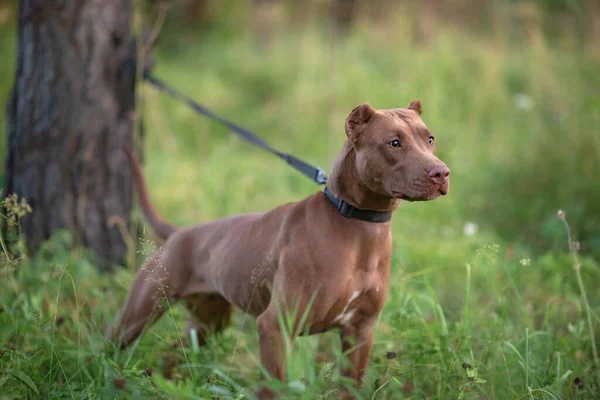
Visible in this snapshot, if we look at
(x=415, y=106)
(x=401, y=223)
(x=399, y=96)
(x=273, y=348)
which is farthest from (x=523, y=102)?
(x=273, y=348)

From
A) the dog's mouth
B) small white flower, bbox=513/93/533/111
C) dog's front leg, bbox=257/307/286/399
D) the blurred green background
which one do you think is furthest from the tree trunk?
small white flower, bbox=513/93/533/111

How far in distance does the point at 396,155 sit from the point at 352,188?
9.6 inches

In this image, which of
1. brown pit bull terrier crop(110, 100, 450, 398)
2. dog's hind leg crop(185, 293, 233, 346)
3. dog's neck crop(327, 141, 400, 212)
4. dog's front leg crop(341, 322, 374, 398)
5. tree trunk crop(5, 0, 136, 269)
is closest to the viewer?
brown pit bull terrier crop(110, 100, 450, 398)

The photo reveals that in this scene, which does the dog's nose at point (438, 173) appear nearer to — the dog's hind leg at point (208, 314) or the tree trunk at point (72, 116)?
the dog's hind leg at point (208, 314)

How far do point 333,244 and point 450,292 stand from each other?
1.86m

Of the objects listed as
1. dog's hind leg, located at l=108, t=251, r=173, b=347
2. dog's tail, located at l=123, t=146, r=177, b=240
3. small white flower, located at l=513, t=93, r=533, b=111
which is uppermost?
small white flower, located at l=513, t=93, r=533, b=111

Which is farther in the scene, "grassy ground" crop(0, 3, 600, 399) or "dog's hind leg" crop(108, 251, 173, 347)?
"dog's hind leg" crop(108, 251, 173, 347)

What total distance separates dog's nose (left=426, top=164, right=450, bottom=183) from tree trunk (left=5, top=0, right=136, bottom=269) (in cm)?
241

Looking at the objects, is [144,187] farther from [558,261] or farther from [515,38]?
[515,38]

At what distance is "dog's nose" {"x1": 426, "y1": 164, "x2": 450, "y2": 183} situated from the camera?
2.05m

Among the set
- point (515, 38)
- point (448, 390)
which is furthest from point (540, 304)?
point (515, 38)

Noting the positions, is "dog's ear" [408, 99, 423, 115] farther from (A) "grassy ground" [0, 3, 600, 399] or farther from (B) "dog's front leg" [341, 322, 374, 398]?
(B) "dog's front leg" [341, 322, 374, 398]

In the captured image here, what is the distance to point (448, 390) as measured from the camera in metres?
2.53

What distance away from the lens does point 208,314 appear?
3162mm
